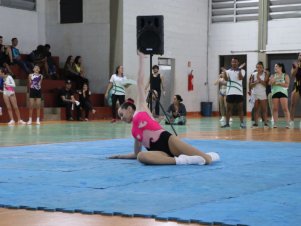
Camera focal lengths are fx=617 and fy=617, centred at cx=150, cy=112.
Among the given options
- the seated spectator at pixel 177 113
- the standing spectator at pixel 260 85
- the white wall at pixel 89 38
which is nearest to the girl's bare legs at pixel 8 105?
the seated spectator at pixel 177 113

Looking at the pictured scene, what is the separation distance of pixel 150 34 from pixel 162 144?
187 inches

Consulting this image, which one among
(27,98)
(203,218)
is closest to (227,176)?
(203,218)

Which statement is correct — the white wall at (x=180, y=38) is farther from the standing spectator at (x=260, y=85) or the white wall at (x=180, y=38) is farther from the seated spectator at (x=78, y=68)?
the standing spectator at (x=260, y=85)

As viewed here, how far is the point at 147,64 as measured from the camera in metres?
23.9

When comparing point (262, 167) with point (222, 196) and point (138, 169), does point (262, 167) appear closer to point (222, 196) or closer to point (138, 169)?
point (138, 169)

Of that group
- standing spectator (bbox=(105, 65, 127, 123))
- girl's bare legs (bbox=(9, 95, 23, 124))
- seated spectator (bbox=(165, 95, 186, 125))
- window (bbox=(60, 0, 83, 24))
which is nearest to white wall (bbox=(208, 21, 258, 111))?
window (bbox=(60, 0, 83, 24))

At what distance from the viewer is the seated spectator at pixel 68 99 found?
822 inches

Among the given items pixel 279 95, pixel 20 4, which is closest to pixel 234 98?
pixel 279 95

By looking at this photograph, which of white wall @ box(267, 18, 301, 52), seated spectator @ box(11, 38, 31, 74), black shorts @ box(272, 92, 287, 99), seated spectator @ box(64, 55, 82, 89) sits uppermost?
white wall @ box(267, 18, 301, 52)

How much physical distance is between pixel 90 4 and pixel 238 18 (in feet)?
23.4

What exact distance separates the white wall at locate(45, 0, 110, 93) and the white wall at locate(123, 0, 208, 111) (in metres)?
0.83

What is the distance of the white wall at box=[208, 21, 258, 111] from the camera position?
2628cm

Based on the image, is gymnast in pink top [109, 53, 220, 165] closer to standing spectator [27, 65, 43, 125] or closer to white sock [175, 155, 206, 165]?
white sock [175, 155, 206, 165]

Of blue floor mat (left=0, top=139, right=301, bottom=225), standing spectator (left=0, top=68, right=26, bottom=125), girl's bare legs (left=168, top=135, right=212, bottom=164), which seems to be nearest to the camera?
blue floor mat (left=0, top=139, right=301, bottom=225)
